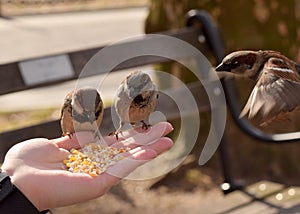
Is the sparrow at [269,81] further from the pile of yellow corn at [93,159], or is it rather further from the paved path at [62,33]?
the paved path at [62,33]

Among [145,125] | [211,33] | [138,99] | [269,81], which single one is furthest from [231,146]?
[269,81]

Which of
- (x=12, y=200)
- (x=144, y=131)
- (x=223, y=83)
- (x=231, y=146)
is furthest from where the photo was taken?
(x=231, y=146)

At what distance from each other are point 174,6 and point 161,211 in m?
1.47

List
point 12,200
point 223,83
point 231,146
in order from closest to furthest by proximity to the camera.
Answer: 1. point 12,200
2. point 223,83
3. point 231,146

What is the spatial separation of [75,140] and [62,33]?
12.2 meters

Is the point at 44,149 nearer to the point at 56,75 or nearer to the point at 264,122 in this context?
the point at 264,122

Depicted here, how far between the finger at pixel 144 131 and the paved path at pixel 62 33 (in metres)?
5.72

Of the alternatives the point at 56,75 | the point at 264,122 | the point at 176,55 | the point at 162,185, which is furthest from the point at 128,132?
the point at 162,185

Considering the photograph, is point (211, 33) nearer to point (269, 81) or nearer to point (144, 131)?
point (144, 131)

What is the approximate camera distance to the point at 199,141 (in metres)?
4.79

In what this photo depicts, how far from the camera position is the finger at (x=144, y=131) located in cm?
220

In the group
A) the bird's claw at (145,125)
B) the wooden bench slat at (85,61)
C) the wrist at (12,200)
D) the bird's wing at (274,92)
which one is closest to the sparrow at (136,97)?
the bird's claw at (145,125)

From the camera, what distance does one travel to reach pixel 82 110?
225 cm

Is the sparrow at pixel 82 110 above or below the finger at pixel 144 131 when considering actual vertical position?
above
